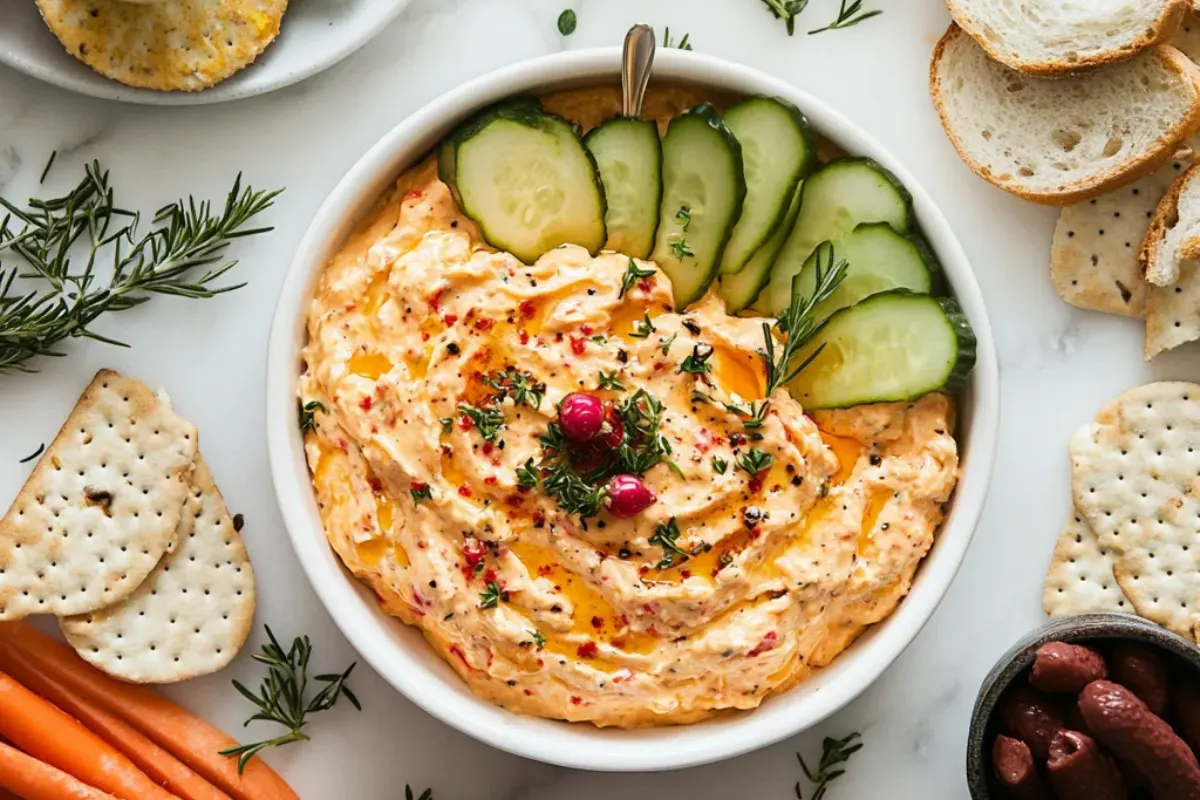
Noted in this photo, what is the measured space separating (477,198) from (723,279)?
1.68 ft

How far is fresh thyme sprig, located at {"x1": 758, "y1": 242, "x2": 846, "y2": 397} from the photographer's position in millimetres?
2377

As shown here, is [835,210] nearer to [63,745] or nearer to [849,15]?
[849,15]

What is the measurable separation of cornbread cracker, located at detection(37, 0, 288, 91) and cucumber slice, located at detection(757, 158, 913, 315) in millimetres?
1185

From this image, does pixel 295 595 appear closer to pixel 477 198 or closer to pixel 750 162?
pixel 477 198

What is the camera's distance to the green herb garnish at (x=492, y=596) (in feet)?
7.72

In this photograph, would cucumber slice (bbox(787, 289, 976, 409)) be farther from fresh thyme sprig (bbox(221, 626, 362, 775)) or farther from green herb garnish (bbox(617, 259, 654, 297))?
fresh thyme sprig (bbox(221, 626, 362, 775))

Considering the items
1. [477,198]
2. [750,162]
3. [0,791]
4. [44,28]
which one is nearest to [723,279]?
[750,162]

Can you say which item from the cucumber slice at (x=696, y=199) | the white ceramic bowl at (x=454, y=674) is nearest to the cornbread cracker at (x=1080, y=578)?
the white ceramic bowl at (x=454, y=674)

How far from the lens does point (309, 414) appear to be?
256cm

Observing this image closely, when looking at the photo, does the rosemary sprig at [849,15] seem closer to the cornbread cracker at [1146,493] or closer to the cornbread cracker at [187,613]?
the cornbread cracker at [1146,493]

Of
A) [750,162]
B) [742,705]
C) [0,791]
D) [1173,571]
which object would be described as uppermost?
[750,162]

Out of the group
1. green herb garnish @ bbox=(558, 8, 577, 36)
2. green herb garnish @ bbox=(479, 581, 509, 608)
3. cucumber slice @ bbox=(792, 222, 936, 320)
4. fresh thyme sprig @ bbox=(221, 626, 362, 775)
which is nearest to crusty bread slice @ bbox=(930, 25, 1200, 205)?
cucumber slice @ bbox=(792, 222, 936, 320)

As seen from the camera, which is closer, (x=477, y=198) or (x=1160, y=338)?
(x=477, y=198)

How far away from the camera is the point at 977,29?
277cm
